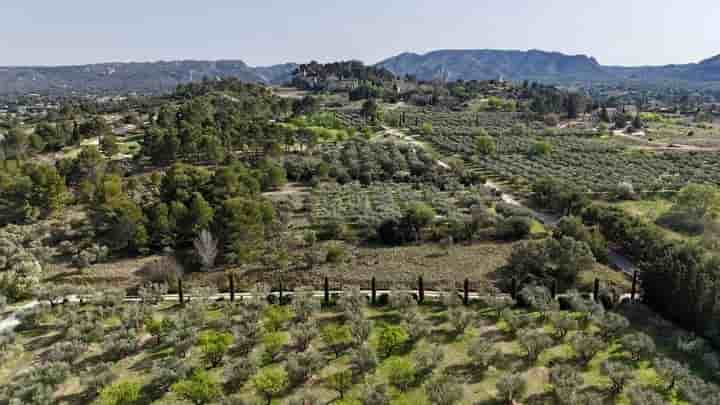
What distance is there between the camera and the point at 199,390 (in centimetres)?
1469

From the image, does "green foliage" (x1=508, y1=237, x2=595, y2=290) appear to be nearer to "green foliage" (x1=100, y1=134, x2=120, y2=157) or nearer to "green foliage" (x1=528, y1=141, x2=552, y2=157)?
"green foliage" (x1=528, y1=141, x2=552, y2=157)

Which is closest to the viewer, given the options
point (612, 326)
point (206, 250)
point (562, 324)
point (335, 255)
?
point (612, 326)

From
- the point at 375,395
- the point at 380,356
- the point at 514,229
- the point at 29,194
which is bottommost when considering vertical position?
the point at 380,356

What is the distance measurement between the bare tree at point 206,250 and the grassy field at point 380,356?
5680 mm

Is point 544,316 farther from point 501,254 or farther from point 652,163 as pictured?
point 652,163

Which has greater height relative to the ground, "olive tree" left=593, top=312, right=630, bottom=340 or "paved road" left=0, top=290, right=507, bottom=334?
"olive tree" left=593, top=312, right=630, bottom=340

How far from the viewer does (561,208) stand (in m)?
39.2

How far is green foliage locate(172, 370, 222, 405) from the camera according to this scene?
48.2 ft

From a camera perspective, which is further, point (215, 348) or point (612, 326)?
point (612, 326)

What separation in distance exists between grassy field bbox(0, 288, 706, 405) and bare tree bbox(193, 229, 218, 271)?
224 inches

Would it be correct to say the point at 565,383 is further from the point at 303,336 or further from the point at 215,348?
the point at 215,348

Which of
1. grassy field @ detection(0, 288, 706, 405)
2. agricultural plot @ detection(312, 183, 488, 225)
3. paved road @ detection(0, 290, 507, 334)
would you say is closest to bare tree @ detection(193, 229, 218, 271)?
paved road @ detection(0, 290, 507, 334)

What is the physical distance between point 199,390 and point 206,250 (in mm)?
14478

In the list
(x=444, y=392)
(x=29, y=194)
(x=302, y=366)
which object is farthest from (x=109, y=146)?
(x=444, y=392)
